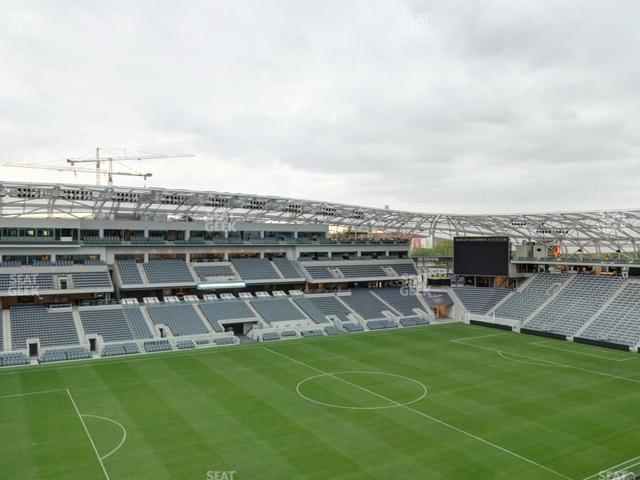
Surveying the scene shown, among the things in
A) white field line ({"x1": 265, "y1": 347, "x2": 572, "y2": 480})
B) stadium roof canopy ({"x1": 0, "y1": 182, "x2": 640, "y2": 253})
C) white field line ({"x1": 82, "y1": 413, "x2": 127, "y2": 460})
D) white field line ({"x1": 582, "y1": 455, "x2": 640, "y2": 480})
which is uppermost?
stadium roof canopy ({"x1": 0, "y1": 182, "x2": 640, "y2": 253})

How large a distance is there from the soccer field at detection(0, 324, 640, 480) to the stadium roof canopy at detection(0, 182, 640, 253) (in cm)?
1385

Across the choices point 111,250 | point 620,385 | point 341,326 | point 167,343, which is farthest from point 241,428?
point 111,250

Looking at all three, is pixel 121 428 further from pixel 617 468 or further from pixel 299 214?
pixel 299 214

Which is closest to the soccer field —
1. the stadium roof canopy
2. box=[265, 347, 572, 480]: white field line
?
box=[265, 347, 572, 480]: white field line

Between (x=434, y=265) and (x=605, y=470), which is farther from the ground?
(x=434, y=265)

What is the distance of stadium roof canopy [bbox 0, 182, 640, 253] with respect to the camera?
42562mm

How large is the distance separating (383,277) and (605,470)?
42037 mm

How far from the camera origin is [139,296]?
161ft

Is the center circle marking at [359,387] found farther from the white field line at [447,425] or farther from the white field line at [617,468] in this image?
the white field line at [617,468]

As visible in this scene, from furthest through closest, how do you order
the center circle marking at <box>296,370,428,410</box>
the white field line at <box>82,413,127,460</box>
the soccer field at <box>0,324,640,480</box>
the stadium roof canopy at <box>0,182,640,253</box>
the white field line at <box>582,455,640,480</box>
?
the stadium roof canopy at <box>0,182,640,253</box> < the center circle marking at <box>296,370,428,410</box> < the white field line at <box>82,413,127,460</box> < the soccer field at <box>0,324,640,480</box> < the white field line at <box>582,455,640,480</box>

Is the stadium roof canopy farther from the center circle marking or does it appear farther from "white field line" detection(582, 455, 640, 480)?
"white field line" detection(582, 455, 640, 480)

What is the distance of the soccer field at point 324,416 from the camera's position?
20297 mm

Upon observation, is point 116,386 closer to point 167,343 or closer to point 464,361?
point 167,343

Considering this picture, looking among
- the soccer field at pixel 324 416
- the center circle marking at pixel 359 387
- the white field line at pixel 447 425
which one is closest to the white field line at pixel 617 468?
the soccer field at pixel 324 416
